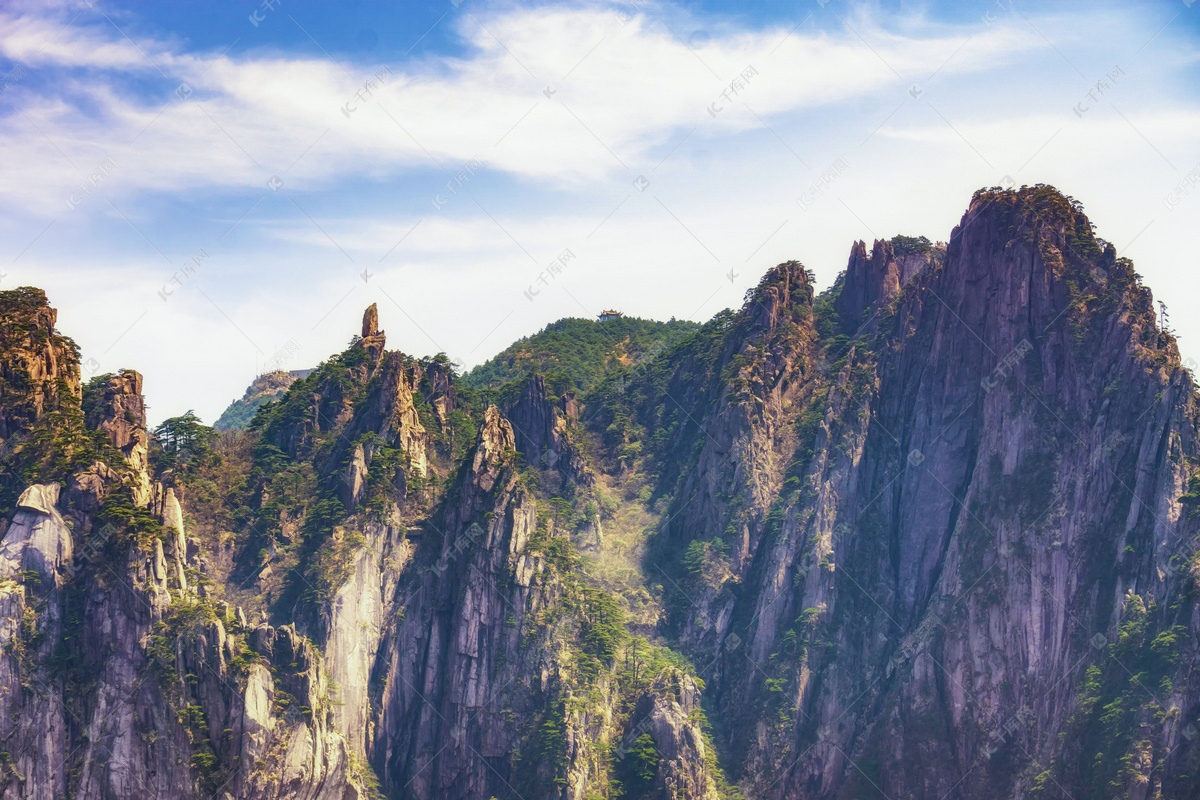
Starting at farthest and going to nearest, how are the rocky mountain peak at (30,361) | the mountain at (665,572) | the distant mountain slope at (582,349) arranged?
the distant mountain slope at (582,349) < the rocky mountain peak at (30,361) < the mountain at (665,572)

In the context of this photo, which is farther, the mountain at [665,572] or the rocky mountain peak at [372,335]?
the rocky mountain peak at [372,335]

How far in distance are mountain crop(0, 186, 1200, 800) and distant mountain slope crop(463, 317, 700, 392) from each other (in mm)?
25406

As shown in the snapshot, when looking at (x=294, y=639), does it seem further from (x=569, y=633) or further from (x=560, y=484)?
(x=560, y=484)

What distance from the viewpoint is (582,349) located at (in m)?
164

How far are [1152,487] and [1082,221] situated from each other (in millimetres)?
24554

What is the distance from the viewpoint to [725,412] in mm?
125188

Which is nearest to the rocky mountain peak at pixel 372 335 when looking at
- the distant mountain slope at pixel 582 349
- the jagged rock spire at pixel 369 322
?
the jagged rock spire at pixel 369 322

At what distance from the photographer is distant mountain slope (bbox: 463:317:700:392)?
518ft

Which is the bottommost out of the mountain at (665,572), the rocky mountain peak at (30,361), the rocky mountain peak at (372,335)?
the mountain at (665,572)

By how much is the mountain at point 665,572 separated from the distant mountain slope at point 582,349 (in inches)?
1000

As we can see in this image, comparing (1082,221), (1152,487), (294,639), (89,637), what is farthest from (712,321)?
(89,637)

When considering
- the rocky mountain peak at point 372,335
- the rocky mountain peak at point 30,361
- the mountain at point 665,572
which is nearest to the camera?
the mountain at point 665,572

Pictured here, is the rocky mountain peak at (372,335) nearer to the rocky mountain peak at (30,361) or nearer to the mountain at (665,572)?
the mountain at (665,572)

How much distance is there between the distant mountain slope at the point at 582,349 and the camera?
518 feet
